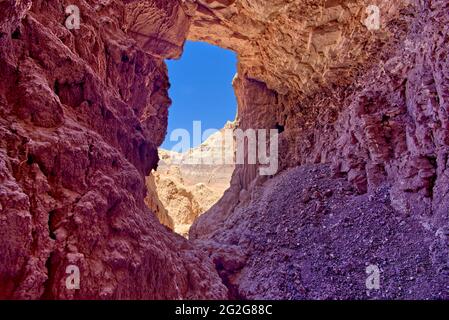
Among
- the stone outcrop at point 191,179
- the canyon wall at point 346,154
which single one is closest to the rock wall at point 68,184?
the canyon wall at point 346,154

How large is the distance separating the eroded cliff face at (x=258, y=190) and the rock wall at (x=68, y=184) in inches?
1.1

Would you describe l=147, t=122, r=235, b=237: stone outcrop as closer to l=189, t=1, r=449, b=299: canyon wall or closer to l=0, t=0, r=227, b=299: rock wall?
l=189, t=1, r=449, b=299: canyon wall

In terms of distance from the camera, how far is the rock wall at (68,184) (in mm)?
4609

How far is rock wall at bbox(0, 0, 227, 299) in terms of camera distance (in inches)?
181

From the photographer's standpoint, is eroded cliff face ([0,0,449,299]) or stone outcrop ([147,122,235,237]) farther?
stone outcrop ([147,122,235,237])

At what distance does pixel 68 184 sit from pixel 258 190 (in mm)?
10148

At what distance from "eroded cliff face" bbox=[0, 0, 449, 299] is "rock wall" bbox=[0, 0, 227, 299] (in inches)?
1.1

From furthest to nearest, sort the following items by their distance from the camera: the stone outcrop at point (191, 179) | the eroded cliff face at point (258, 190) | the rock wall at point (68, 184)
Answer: the stone outcrop at point (191, 179) → the eroded cliff face at point (258, 190) → the rock wall at point (68, 184)

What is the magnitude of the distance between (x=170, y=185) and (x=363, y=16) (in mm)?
22678

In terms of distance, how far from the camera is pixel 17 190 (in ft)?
14.9

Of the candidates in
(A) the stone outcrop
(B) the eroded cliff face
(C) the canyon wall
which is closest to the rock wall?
(B) the eroded cliff face

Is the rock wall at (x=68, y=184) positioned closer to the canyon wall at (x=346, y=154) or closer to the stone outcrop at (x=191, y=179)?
the canyon wall at (x=346, y=154)

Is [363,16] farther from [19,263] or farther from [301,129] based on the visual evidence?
[19,263]
